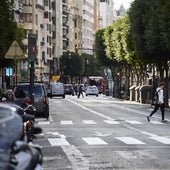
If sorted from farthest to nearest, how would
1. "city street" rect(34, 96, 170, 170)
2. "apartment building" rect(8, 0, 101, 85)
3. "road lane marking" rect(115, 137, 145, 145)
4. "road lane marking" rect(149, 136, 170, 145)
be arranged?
"apartment building" rect(8, 0, 101, 85)
"road lane marking" rect(149, 136, 170, 145)
"road lane marking" rect(115, 137, 145, 145)
"city street" rect(34, 96, 170, 170)

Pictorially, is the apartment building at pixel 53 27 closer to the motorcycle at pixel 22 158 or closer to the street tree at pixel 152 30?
the street tree at pixel 152 30

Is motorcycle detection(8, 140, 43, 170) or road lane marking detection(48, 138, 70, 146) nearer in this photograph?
motorcycle detection(8, 140, 43, 170)

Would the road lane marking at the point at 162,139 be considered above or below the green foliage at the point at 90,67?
below

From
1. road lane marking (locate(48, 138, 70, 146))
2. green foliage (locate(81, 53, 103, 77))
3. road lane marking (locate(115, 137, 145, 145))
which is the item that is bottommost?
road lane marking (locate(48, 138, 70, 146))

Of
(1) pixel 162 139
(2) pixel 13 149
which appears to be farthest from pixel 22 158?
(1) pixel 162 139

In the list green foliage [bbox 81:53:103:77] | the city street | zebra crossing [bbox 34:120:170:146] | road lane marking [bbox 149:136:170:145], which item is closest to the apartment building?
green foliage [bbox 81:53:103:77]

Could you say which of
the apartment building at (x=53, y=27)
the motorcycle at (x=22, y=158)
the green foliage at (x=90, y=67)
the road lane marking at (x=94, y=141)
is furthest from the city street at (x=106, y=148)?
the green foliage at (x=90, y=67)

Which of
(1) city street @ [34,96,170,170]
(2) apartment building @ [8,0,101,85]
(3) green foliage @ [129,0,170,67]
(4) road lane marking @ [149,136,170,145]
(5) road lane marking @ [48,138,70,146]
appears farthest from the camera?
(2) apartment building @ [8,0,101,85]

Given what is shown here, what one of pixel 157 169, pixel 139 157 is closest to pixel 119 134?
pixel 139 157

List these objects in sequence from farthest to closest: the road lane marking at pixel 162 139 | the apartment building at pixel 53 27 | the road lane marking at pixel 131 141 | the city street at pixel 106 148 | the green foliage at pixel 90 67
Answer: the green foliage at pixel 90 67 < the apartment building at pixel 53 27 < the road lane marking at pixel 162 139 < the road lane marking at pixel 131 141 < the city street at pixel 106 148

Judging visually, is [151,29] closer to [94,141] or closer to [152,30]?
[152,30]

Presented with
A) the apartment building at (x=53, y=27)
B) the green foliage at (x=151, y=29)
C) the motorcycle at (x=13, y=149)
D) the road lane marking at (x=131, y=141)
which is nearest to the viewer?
the motorcycle at (x=13, y=149)

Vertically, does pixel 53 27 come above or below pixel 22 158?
above

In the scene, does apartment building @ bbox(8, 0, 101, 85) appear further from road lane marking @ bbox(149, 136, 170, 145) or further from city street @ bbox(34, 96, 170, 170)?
road lane marking @ bbox(149, 136, 170, 145)
